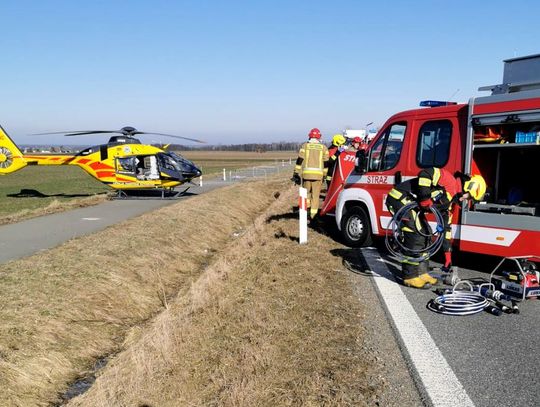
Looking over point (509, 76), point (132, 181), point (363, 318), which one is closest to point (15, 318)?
point (363, 318)

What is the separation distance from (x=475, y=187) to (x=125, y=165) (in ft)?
56.9

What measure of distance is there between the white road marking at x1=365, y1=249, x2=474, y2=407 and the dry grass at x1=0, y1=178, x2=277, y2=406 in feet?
13.2

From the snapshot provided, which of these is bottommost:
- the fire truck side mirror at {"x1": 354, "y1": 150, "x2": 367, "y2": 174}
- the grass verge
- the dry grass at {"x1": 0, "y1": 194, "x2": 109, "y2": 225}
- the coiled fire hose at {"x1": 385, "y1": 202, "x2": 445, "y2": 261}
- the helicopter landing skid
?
the helicopter landing skid

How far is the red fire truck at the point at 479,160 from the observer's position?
21.7ft

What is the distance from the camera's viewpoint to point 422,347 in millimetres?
4664

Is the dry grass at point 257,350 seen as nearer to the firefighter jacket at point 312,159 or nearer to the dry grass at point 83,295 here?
the dry grass at point 83,295

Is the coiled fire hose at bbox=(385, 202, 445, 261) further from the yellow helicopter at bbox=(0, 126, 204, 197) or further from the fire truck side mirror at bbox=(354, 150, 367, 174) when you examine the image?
the yellow helicopter at bbox=(0, 126, 204, 197)

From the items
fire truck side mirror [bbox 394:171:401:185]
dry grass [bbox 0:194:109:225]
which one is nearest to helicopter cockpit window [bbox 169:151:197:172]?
dry grass [bbox 0:194:109:225]

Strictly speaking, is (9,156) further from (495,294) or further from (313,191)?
(495,294)

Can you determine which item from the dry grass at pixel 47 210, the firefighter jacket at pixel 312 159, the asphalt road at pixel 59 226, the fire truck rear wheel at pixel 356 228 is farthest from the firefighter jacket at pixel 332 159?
the dry grass at pixel 47 210

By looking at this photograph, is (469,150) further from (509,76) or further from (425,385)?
(425,385)

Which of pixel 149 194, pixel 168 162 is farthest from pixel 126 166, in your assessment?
pixel 149 194

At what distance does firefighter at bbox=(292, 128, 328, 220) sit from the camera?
11.5 metres

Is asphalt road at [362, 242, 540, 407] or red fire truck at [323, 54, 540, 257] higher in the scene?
red fire truck at [323, 54, 540, 257]
